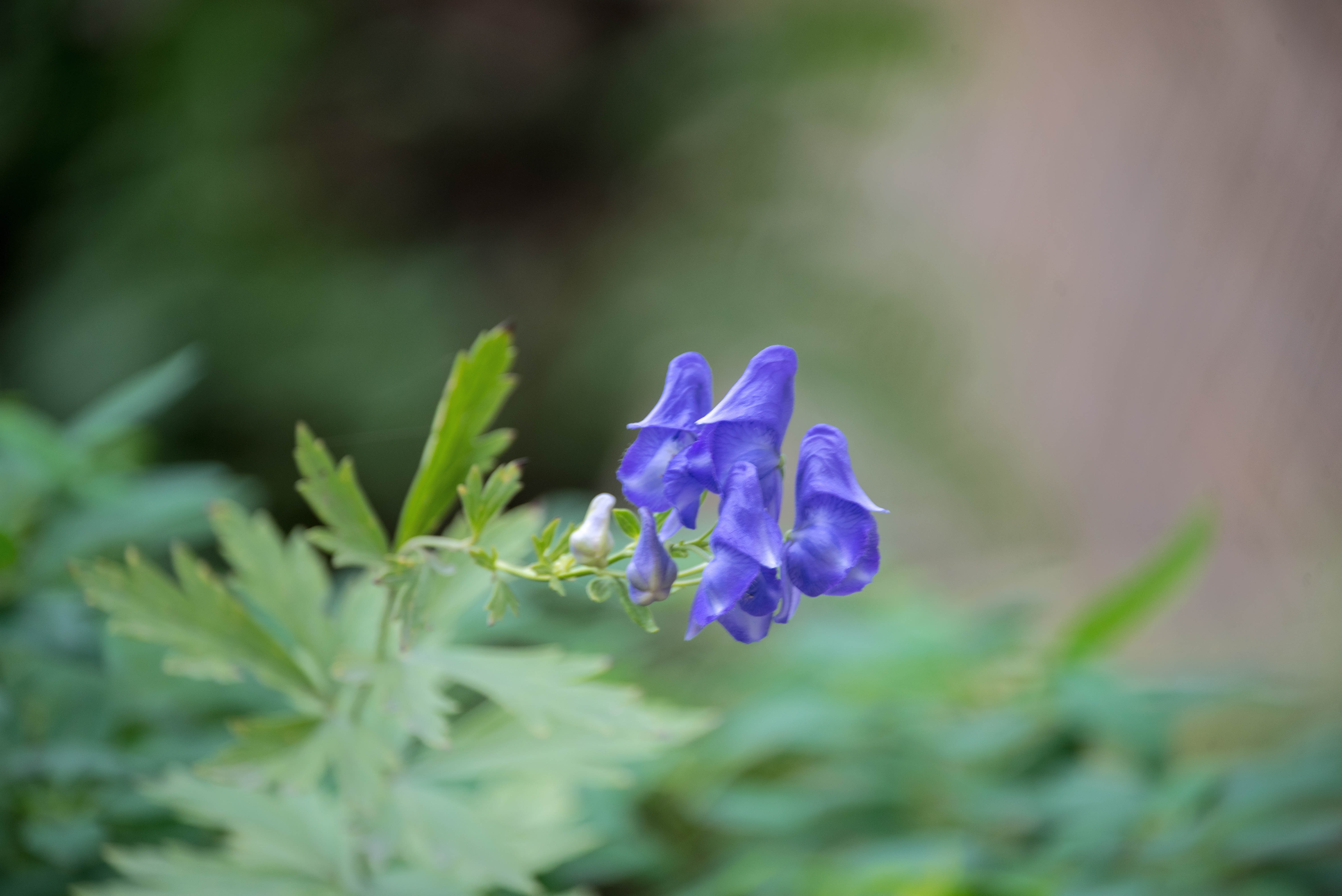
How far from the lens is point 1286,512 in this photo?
6.43 feet

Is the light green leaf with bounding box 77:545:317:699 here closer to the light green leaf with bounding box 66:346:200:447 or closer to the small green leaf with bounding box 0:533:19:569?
the small green leaf with bounding box 0:533:19:569

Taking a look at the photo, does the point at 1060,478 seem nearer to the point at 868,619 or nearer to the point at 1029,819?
the point at 868,619

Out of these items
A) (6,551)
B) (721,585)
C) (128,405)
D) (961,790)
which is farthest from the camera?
(961,790)

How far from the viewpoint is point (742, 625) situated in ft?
2.05

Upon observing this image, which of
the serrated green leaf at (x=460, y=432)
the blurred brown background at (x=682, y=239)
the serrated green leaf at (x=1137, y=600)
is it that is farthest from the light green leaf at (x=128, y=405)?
the serrated green leaf at (x=1137, y=600)

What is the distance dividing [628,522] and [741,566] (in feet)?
0.33

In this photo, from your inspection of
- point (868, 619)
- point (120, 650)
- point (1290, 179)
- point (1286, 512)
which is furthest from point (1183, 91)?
point (120, 650)

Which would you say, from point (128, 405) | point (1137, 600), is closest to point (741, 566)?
point (128, 405)

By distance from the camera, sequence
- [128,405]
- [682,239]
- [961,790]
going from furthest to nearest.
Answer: [682,239]
[961,790]
[128,405]

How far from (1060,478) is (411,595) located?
8.22 feet

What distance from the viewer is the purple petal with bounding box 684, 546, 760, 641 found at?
1.87ft

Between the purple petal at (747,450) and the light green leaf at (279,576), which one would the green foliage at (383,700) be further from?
the purple petal at (747,450)

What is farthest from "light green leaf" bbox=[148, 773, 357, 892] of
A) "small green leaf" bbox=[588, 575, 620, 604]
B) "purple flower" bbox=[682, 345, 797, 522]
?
"purple flower" bbox=[682, 345, 797, 522]

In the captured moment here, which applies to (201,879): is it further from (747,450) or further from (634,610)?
(747,450)
